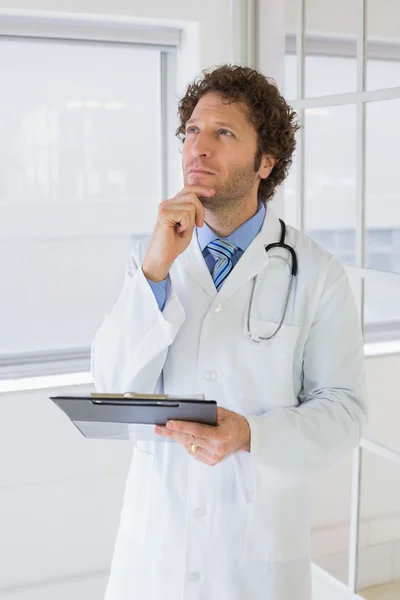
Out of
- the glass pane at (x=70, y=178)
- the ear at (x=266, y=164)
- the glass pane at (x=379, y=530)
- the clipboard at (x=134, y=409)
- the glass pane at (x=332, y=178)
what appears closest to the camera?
the clipboard at (x=134, y=409)

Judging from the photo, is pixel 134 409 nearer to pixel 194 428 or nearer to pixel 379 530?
pixel 194 428

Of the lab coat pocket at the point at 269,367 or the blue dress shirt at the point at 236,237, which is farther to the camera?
the blue dress shirt at the point at 236,237

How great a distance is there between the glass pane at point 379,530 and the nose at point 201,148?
0.94 metres

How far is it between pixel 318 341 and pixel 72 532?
1397 millimetres

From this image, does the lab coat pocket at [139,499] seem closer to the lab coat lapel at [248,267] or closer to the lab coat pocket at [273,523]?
the lab coat pocket at [273,523]

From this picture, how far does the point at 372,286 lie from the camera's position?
6.92 ft

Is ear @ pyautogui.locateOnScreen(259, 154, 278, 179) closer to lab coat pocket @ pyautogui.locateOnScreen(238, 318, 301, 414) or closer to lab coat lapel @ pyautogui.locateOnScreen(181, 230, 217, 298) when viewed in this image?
lab coat lapel @ pyautogui.locateOnScreen(181, 230, 217, 298)

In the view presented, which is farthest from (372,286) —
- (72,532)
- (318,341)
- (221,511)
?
(72,532)

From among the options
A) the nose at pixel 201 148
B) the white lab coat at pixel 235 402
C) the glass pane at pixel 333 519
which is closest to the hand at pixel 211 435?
the white lab coat at pixel 235 402

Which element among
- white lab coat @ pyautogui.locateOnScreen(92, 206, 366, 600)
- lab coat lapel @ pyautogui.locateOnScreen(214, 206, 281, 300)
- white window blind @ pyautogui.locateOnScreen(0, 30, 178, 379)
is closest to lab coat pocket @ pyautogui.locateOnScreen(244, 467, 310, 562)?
white lab coat @ pyautogui.locateOnScreen(92, 206, 366, 600)

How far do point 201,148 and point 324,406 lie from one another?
1.79 feet

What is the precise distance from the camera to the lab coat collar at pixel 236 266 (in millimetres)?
1544

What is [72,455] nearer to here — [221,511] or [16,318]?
[16,318]

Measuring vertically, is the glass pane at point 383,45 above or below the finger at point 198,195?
above
